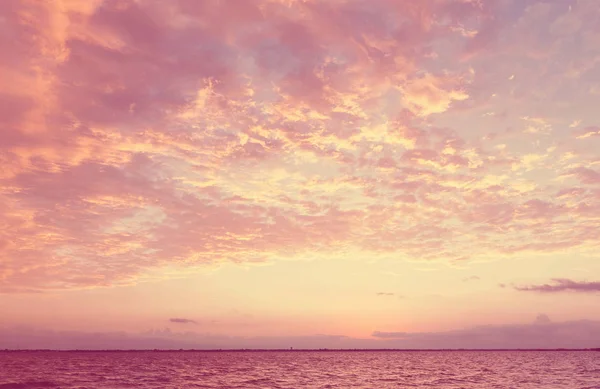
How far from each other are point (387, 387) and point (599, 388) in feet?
87.3

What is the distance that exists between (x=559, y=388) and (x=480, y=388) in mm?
10455

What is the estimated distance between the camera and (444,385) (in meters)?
68.0

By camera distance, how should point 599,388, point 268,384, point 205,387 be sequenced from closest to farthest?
point 599,388 → point 205,387 → point 268,384

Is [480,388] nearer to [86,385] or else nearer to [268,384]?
[268,384]

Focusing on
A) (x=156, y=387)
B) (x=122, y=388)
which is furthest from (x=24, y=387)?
(x=156, y=387)

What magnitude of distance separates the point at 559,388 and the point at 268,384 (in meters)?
39.1

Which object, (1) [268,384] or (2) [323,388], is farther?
(1) [268,384]

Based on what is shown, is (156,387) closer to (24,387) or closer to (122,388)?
(122,388)

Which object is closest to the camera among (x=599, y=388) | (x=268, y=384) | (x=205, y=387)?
(x=599, y=388)

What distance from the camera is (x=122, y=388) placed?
6506 centimetres

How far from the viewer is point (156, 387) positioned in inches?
2633

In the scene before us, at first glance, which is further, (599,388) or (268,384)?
(268,384)

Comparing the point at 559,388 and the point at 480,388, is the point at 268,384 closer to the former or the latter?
the point at 480,388

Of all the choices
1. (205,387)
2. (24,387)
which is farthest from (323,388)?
(24,387)
